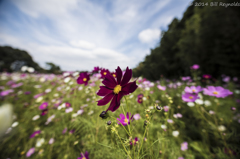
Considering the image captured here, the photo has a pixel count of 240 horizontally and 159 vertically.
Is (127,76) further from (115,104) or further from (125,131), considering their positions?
(125,131)

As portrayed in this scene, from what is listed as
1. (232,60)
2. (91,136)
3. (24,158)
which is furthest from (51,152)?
(232,60)

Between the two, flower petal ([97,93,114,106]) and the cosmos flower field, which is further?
the cosmos flower field

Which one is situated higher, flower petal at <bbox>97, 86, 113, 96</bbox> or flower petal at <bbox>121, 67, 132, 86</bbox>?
flower petal at <bbox>121, 67, 132, 86</bbox>

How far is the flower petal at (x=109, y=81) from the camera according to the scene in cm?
49

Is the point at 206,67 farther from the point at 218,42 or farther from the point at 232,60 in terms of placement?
the point at 218,42

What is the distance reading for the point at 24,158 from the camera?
3.70 ft

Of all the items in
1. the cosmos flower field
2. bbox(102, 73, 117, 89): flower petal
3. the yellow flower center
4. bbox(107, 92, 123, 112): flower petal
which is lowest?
the cosmos flower field

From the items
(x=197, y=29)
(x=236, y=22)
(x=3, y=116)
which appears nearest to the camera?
(x=3, y=116)

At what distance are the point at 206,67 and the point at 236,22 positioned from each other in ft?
4.71

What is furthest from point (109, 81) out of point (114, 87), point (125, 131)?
point (125, 131)

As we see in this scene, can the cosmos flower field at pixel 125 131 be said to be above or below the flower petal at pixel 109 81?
below

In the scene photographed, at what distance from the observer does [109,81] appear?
0.50 meters

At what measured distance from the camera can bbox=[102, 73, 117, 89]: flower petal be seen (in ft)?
1.59

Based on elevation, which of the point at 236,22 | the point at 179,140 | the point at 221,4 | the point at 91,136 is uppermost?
the point at 221,4
